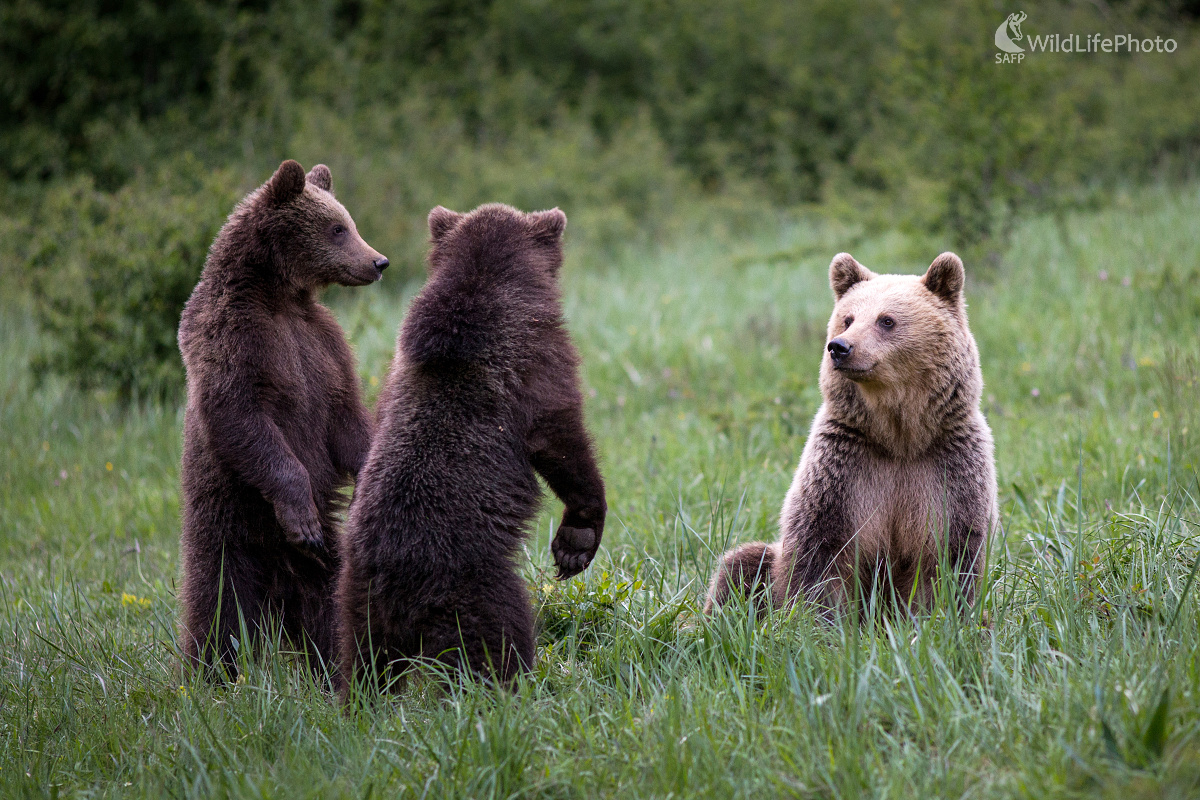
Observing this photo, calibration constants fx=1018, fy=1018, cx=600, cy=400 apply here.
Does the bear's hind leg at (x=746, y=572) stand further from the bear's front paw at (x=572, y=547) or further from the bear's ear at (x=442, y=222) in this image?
the bear's ear at (x=442, y=222)

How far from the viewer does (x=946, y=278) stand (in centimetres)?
394

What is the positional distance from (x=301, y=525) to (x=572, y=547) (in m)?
1.06

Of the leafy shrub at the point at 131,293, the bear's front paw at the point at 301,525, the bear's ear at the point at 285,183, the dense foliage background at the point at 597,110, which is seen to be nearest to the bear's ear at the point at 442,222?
the bear's ear at the point at 285,183

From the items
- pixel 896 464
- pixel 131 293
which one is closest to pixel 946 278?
pixel 896 464

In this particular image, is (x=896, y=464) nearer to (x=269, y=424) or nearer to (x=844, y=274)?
(x=844, y=274)

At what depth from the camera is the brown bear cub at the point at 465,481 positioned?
10.7 ft

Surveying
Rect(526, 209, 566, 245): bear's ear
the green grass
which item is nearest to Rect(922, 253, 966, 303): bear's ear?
the green grass

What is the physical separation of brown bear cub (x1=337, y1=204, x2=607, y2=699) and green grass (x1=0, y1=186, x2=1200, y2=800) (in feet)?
0.75

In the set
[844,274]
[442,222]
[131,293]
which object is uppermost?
[442,222]

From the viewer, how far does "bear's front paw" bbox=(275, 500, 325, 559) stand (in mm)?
3762

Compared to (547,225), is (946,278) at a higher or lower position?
lower

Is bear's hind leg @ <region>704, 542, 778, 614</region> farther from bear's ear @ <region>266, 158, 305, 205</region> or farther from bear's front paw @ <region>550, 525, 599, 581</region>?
bear's ear @ <region>266, 158, 305, 205</region>

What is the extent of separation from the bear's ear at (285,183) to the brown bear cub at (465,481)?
2.99 feet

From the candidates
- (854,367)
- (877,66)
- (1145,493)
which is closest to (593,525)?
(854,367)
